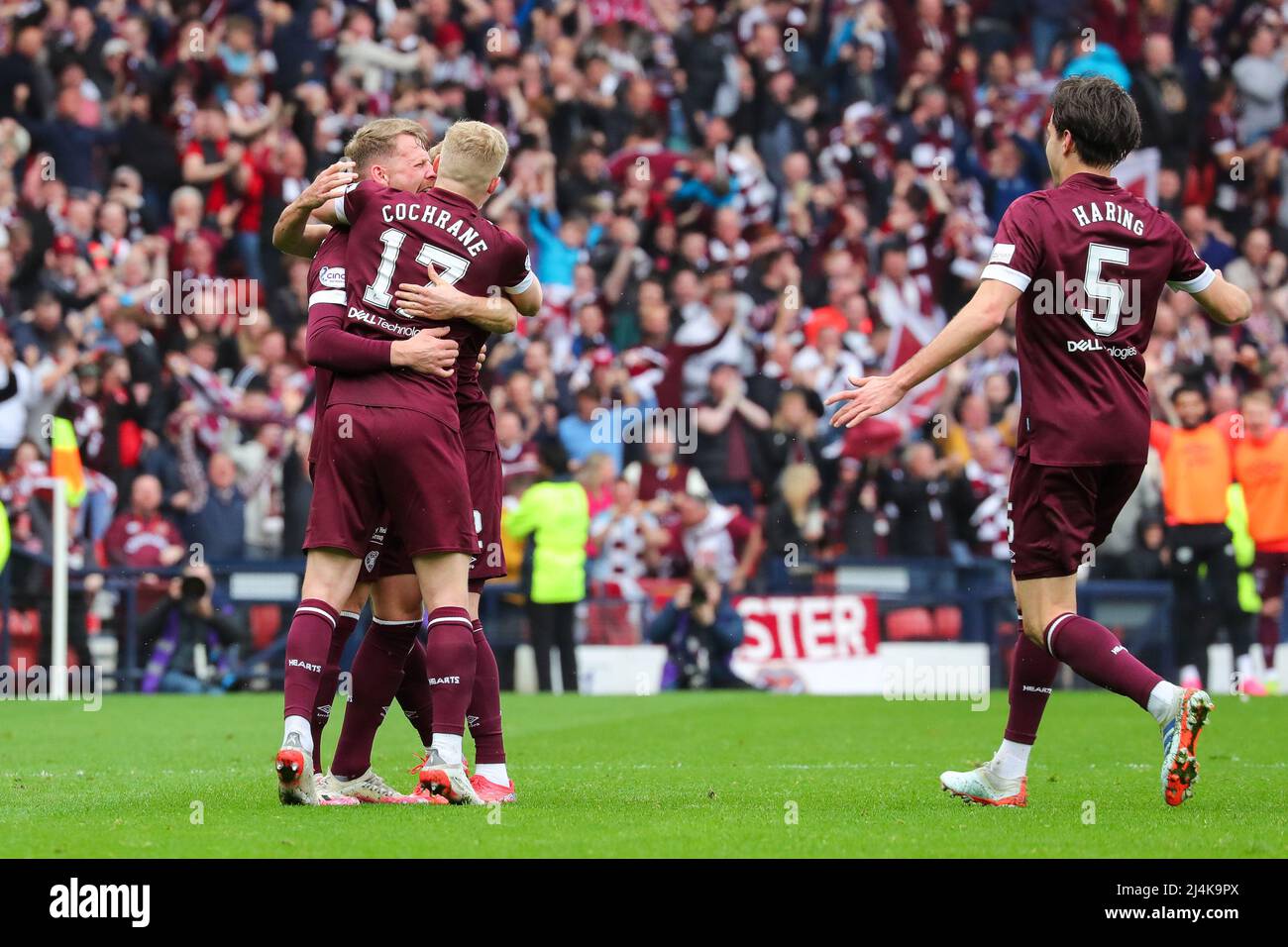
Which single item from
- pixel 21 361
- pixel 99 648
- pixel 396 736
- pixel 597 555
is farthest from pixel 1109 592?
pixel 21 361

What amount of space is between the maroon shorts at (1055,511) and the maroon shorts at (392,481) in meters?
1.87

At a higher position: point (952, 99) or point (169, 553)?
point (952, 99)

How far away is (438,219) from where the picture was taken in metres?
6.72

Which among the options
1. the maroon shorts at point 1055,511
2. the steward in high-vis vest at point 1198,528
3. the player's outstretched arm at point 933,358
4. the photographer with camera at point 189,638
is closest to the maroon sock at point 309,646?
the player's outstretched arm at point 933,358

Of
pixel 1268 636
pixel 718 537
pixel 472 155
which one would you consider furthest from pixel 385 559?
pixel 1268 636

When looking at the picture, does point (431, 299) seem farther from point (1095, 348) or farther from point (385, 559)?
point (1095, 348)

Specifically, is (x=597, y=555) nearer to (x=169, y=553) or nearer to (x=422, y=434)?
(x=169, y=553)

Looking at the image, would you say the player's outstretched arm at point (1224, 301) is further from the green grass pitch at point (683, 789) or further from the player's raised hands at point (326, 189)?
the player's raised hands at point (326, 189)

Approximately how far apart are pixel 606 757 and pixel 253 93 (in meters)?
12.4

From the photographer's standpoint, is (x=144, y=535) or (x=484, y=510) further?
(x=144, y=535)

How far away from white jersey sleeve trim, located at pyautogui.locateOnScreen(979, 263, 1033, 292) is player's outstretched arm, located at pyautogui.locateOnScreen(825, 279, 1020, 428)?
0.06ft

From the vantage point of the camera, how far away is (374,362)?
6.58 meters

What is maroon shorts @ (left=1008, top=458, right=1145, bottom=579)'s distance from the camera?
258 inches

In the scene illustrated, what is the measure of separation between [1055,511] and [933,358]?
2.44 feet
